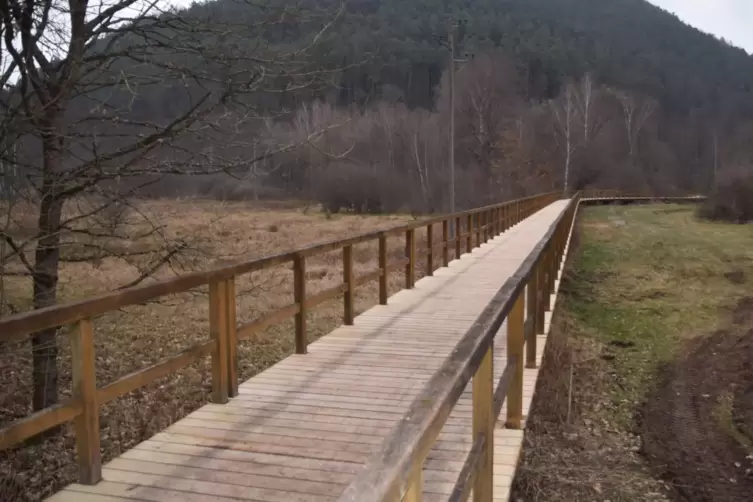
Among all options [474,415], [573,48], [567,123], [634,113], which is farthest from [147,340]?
[573,48]

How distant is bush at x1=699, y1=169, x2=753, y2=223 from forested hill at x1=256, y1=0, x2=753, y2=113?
34.4m

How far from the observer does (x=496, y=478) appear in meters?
4.42

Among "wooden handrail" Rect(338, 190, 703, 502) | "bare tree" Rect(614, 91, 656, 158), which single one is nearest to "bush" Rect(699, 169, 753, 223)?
"bare tree" Rect(614, 91, 656, 158)

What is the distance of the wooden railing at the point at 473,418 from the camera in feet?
6.22

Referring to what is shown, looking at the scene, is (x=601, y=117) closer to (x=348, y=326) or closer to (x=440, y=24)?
(x=440, y=24)

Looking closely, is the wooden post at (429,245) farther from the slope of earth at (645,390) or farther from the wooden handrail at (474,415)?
the wooden handrail at (474,415)

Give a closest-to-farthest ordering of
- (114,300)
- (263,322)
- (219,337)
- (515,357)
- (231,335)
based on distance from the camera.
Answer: (114,300) → (515,357) → (219,337) → (231,335) → (263,322)

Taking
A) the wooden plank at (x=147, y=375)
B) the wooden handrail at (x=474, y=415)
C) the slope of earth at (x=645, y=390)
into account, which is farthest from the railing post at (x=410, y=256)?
the wooden plank at (x=147, y=375)

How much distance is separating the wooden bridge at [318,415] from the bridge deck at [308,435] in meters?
0.01

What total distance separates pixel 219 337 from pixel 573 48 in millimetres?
98231

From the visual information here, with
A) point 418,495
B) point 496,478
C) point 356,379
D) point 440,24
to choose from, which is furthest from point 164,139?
point 440,24

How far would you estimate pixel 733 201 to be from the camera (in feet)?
144

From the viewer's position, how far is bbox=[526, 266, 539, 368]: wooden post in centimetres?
640

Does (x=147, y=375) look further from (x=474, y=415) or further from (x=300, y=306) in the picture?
(x=300, y=306)
